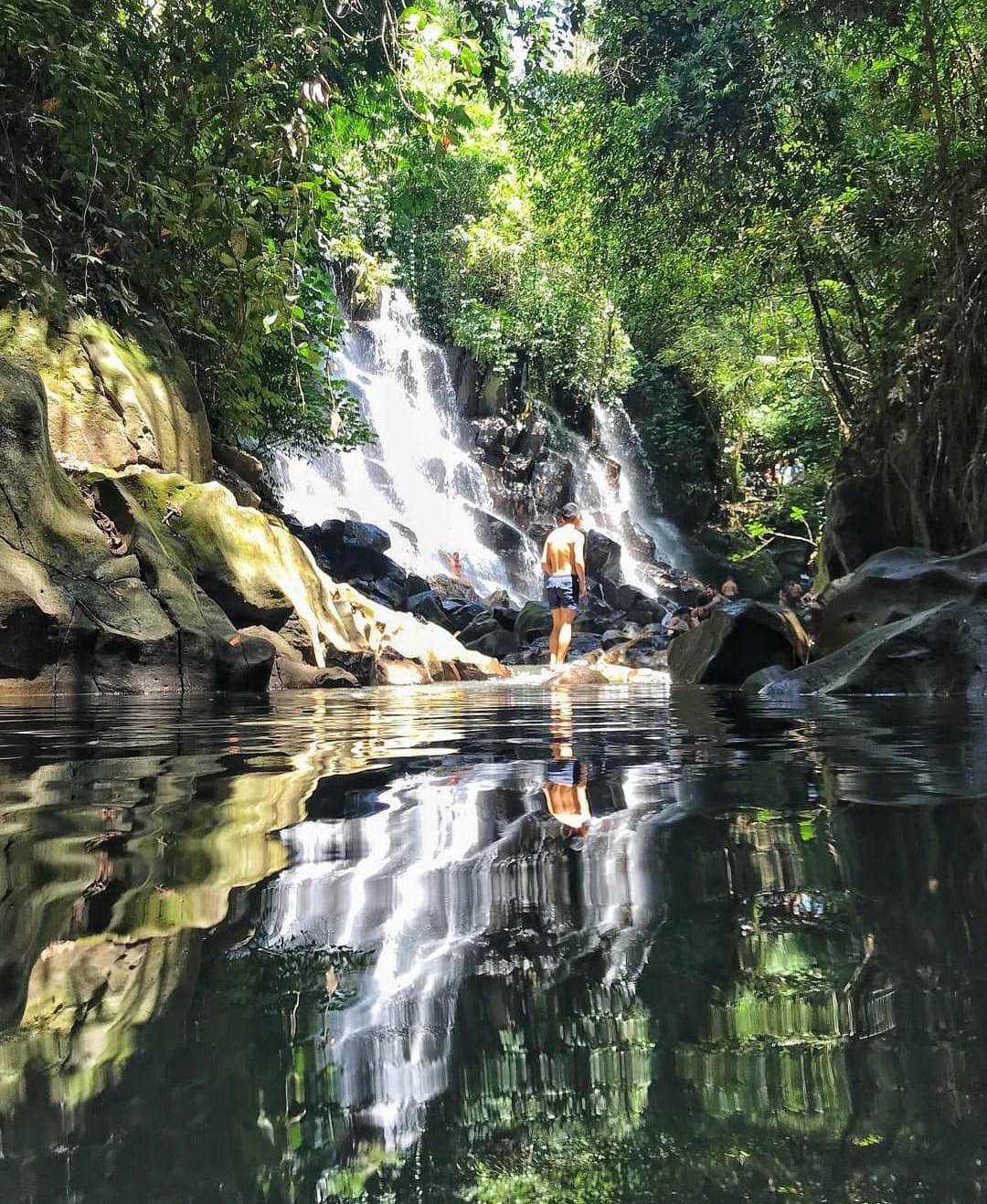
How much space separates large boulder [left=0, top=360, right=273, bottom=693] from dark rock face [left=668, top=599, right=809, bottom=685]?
4.31 metres

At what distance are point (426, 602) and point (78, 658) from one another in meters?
9.91

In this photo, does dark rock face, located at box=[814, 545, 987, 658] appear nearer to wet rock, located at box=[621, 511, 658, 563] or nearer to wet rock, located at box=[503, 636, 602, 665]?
wet rock, located at box=[503, 636, 602, 665]

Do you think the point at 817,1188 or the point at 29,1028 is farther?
the point at 29,1028

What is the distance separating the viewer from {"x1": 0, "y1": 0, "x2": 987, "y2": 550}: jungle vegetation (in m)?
6.30

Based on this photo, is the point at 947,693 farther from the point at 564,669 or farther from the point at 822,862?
the point at 564,669

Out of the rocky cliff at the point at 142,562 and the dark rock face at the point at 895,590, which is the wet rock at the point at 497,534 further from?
the dark rock face at the point at 895,590

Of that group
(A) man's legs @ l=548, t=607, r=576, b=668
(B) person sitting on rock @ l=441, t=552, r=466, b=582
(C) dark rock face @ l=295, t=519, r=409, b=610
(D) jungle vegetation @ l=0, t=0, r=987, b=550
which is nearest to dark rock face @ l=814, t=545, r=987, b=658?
(D) jungle vegetation @ l=0, t=0, r=987, b=550

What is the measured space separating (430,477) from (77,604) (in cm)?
1623

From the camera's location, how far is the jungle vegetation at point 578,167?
6.30m

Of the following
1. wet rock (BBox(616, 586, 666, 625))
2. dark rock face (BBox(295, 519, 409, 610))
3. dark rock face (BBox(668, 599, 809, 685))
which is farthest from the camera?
wet rock (BBox(616, 586, 666, 625))

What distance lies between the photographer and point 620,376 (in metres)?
27.2

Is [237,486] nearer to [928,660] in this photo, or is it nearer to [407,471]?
[928,660]

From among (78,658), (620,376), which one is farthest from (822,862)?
(620,376)

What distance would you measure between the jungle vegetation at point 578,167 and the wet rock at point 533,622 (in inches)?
174
